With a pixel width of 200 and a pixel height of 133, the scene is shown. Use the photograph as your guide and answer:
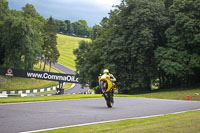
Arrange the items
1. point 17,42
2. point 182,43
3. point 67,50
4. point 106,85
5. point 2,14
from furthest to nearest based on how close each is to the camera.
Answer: point 67,50
point 2,14
point 17,42
point 182,43
point 106,85

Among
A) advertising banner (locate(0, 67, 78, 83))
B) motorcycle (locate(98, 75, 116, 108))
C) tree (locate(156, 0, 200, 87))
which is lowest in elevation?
motorcycle (locate(98, 75, 116, 108))

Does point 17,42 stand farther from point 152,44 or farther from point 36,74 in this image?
point 152,44

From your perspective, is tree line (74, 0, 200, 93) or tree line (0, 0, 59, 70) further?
tree line (0, 0, 59, 70)

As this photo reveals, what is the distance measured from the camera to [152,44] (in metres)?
41.6

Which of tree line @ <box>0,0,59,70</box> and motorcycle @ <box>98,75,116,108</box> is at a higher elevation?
tree line @ <box>0,0,59,70</box>

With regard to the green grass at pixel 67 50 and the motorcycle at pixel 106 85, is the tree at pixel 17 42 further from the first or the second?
the green grass at pixel 67 50

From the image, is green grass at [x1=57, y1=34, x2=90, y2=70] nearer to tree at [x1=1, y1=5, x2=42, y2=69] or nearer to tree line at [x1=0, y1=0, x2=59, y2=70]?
tree line at [x1=0, y1=0, x2=59, y2=70]

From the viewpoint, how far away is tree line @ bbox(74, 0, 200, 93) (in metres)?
39.5

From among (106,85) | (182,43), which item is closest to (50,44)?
(182,43)

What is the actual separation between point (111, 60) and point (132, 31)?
4.71 m

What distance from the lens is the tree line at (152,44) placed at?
129 feet

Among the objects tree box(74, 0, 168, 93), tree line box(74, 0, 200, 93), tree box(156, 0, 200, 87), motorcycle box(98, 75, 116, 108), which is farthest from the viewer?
tree box(74, 0, 168, 93)

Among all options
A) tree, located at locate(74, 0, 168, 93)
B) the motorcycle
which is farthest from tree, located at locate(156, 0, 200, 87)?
the motorcycle

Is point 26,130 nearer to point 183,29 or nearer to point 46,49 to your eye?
point 183,29
